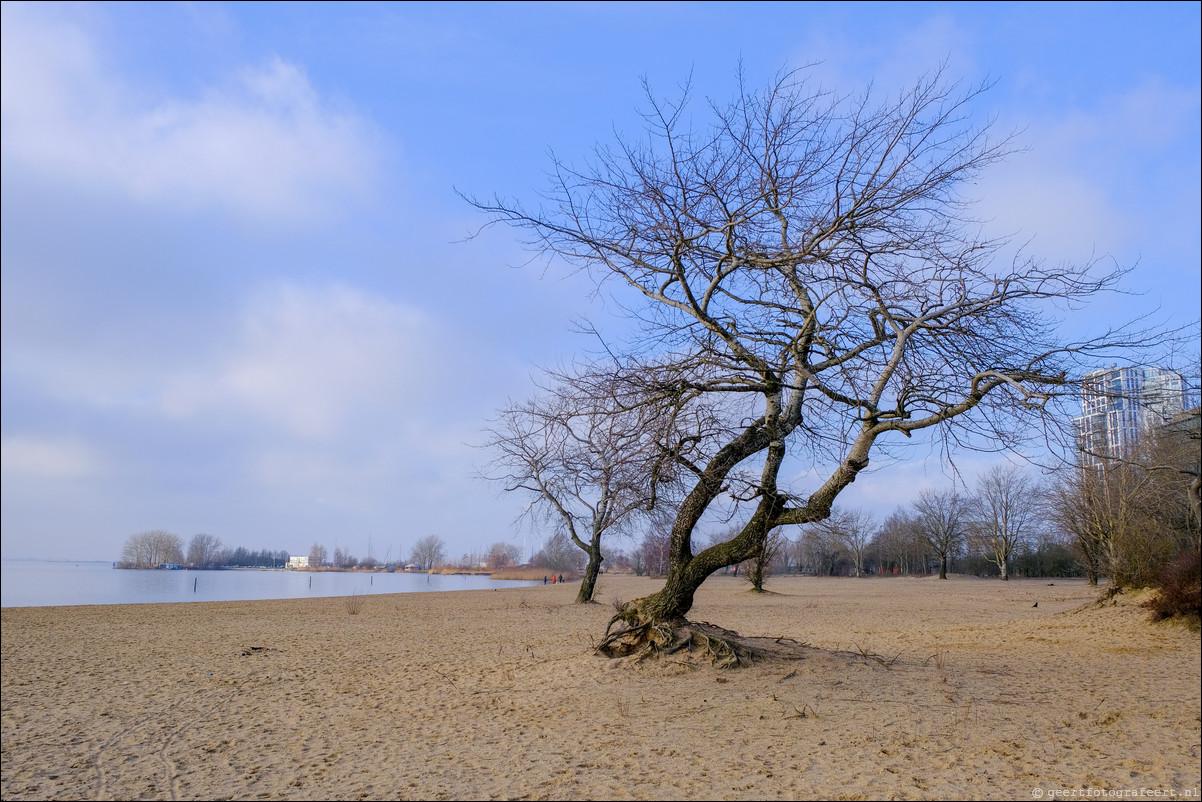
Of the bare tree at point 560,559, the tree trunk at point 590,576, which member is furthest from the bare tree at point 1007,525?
the bare tree at point 560,559

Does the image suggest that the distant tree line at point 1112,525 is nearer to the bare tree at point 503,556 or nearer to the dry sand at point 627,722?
the dry sand at point 627,722

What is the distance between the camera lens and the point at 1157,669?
350cm

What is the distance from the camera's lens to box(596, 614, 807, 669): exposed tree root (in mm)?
7969

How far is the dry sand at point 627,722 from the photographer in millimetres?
4094

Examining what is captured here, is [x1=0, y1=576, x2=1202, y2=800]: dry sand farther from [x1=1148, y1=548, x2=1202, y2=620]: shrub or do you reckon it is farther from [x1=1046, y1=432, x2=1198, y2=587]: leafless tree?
[x1=1046, y1=432, x2=1198, y2=587]: leafless tree

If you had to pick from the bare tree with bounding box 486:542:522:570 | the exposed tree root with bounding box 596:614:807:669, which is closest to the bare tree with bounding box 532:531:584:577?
the bare tree with bounding box 486:542:522:570

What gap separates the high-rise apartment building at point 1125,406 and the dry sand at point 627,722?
2.42 feet

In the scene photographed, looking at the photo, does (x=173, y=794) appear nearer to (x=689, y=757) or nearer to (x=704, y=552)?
(x=689, y=757)

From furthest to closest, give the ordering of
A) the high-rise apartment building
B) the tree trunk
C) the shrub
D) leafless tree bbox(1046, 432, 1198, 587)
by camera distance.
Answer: the tree trunk
the high-rise apartment building
leafless tree bbox(1046, 432, 1198, 587)
the shrub

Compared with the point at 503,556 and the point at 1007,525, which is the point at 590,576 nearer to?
the point at 1007,525

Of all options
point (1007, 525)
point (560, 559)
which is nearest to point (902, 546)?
point (560, 559)

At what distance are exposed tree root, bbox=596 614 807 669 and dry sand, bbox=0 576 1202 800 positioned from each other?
0.76ft

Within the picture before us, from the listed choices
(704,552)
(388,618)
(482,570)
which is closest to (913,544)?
(388,618)

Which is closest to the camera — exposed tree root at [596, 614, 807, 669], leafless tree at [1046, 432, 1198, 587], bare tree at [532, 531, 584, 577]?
leafless tree at [1046, 432, 1198, 587]
